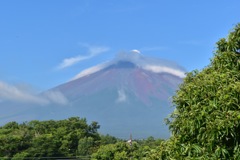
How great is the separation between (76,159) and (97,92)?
156543mm

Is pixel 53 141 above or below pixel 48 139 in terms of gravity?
below

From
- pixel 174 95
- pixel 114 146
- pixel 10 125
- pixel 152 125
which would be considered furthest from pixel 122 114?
pixel 174 95

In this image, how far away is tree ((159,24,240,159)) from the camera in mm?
2584

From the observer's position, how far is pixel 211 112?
269 cm

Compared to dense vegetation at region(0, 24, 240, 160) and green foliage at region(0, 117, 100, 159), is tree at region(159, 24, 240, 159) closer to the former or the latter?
dense vegetation at region(0, 24, 240, 160)

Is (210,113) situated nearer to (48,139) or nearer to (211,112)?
(211,112)

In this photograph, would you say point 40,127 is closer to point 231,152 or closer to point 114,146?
point 114,146

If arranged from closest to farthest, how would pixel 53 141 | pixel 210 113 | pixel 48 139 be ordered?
pixel 210 113, pixel 48 139, pixel 53 141

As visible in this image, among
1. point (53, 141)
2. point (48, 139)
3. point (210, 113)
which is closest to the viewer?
point (210, 113)

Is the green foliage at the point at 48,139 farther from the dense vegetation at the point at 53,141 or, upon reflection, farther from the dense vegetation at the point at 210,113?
the dense vegetation at the point at 210,113

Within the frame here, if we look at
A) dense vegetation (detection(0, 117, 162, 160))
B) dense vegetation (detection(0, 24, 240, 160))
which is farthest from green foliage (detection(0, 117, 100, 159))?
dense vegetation (detection(0, 24, 240, 160))

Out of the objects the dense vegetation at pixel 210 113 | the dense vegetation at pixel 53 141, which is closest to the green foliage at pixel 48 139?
the dense vegetation at pixel 53 141

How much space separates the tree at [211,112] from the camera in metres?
2.58

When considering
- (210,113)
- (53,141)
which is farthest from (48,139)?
(210,113)
